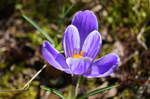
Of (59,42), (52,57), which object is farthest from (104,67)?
(59,42)

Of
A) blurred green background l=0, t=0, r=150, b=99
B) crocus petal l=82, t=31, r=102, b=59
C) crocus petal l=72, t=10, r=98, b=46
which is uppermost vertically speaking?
crocus petal l=72, t=10, r=98, b=46

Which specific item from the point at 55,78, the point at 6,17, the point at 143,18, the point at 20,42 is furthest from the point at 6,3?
the point at 143,18

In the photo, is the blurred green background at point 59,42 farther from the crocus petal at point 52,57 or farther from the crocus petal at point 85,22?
the crocus petal at point 52,57

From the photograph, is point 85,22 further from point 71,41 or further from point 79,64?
point 79,64

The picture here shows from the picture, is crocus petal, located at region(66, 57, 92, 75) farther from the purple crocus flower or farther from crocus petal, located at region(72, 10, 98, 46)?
crocus petal, located at region(72, 10, 98, 46)

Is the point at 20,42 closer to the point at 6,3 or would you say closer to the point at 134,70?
the point at 6,3

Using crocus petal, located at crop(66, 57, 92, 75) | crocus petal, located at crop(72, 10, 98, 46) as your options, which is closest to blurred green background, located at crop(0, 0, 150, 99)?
crocus petal, located at crop(72, 10, 98, 46)
